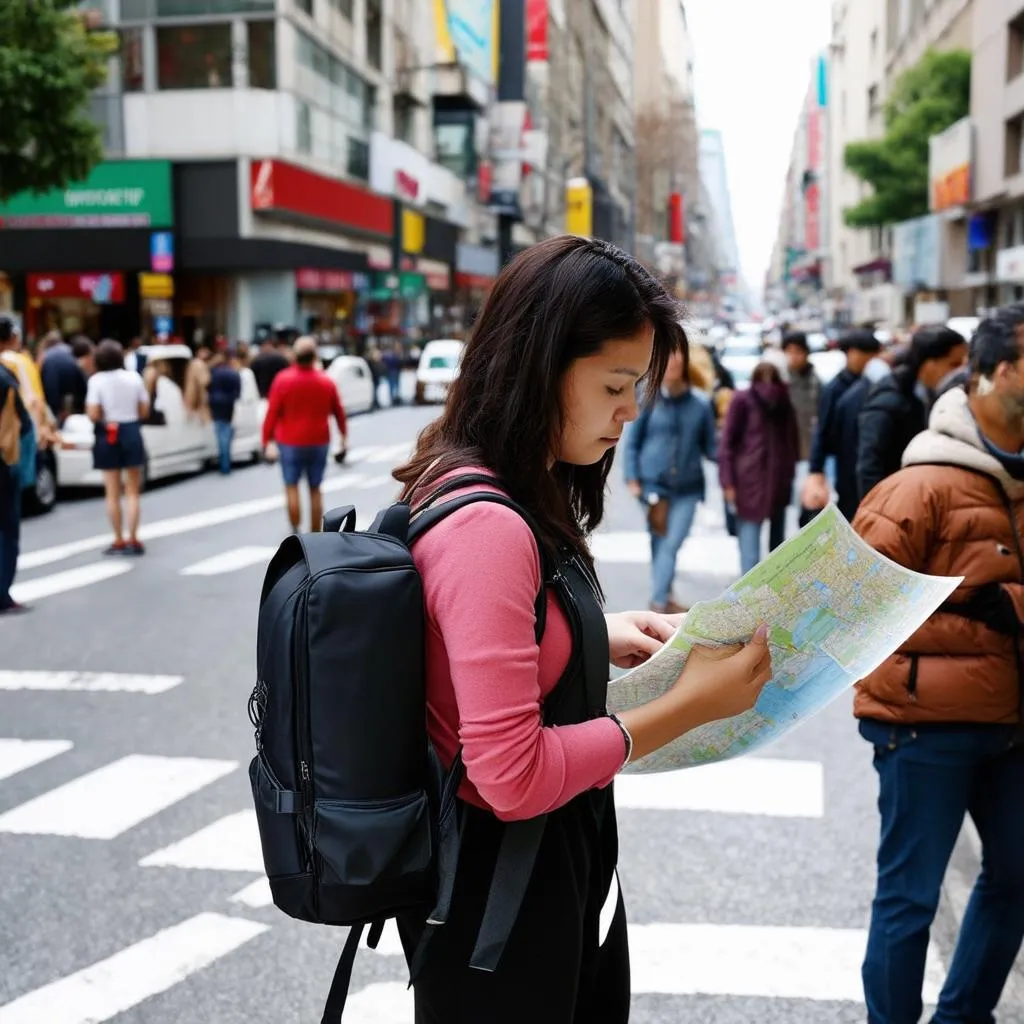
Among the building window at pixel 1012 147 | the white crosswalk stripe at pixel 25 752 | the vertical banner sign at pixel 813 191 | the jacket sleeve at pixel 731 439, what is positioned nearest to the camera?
the white crosswalk stripe at pixel 25 752

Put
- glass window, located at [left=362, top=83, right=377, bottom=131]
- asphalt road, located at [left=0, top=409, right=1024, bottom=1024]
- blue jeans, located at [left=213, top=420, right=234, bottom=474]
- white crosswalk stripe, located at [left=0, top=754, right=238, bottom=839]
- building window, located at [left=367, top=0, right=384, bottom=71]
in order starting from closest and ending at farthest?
asphalt road, located at [left=0, top=409, right=1024, bottom=1024] < white crosswalk stripe, located at [left=0, top=754, right=238, bottom=839] < blue jeans, located at [left=213, top=420, right=234, bottom=474] < glass window, located at [left=362, top=83, right=377, bottom=131] < building window, located at [left=367, top=0, right=384, bottom=71]

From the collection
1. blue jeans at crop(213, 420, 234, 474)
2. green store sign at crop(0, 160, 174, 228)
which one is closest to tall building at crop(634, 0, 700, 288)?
green store sign at crop(0, 160, 174, 228)

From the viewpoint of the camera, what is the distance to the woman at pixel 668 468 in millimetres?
9578

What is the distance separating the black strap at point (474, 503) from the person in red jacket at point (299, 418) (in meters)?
10.3

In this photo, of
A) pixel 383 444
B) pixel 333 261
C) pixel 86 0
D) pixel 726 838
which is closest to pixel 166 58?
pixel 86 0

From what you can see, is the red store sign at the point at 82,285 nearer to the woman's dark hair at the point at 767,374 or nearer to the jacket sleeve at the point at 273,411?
the jacket sleeve at the point at 273,411

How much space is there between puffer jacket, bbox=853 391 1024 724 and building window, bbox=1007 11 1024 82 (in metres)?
49.3

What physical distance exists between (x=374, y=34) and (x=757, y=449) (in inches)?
1600

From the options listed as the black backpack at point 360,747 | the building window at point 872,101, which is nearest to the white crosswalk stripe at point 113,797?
the black backpack at point 360,747

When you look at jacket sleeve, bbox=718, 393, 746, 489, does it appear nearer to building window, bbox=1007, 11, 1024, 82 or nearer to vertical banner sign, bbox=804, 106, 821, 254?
building window, bbox=1007, 11, 1024, 82

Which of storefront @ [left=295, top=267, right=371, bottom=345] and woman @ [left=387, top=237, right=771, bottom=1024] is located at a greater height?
storefront @ [left=295, top=267, right=371, bottom=345]

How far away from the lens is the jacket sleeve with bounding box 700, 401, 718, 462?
31.9 feet

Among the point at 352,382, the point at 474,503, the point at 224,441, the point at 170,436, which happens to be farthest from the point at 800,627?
the point at 352,382

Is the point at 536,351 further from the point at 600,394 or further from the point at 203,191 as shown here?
the point at 203,191
